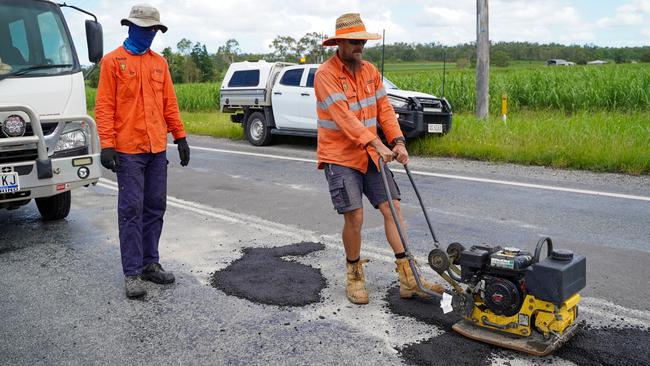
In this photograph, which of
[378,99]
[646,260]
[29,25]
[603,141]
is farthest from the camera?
[603,141]

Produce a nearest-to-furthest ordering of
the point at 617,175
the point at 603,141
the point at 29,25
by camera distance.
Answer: the point at 29,25 → the point at 617,175 → the point at 603,141

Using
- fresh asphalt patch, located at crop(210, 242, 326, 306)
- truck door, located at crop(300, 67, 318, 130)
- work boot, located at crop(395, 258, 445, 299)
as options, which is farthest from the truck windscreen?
truck door, located at crop(300, 67, 318, 130)

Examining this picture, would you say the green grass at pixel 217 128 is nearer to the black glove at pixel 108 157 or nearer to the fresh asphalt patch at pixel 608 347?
the black glove at pixel 108 157

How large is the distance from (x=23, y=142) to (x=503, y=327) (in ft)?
14.4

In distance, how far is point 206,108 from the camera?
30.7 meters

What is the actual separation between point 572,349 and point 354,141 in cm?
186

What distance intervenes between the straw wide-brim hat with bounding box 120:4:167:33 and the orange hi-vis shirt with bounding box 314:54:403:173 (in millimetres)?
1296

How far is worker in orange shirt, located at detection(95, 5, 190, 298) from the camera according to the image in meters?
4.66

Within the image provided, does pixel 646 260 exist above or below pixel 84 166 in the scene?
below

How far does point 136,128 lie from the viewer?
4.77 metres

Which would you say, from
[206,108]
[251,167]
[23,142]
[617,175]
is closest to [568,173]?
[617,175]

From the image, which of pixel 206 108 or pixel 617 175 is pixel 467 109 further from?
pixel 206 108

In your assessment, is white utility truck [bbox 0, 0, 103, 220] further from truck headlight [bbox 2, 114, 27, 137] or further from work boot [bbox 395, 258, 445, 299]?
work boot [bbox 395, 258, 445, 299]

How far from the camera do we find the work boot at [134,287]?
4.65 metres
